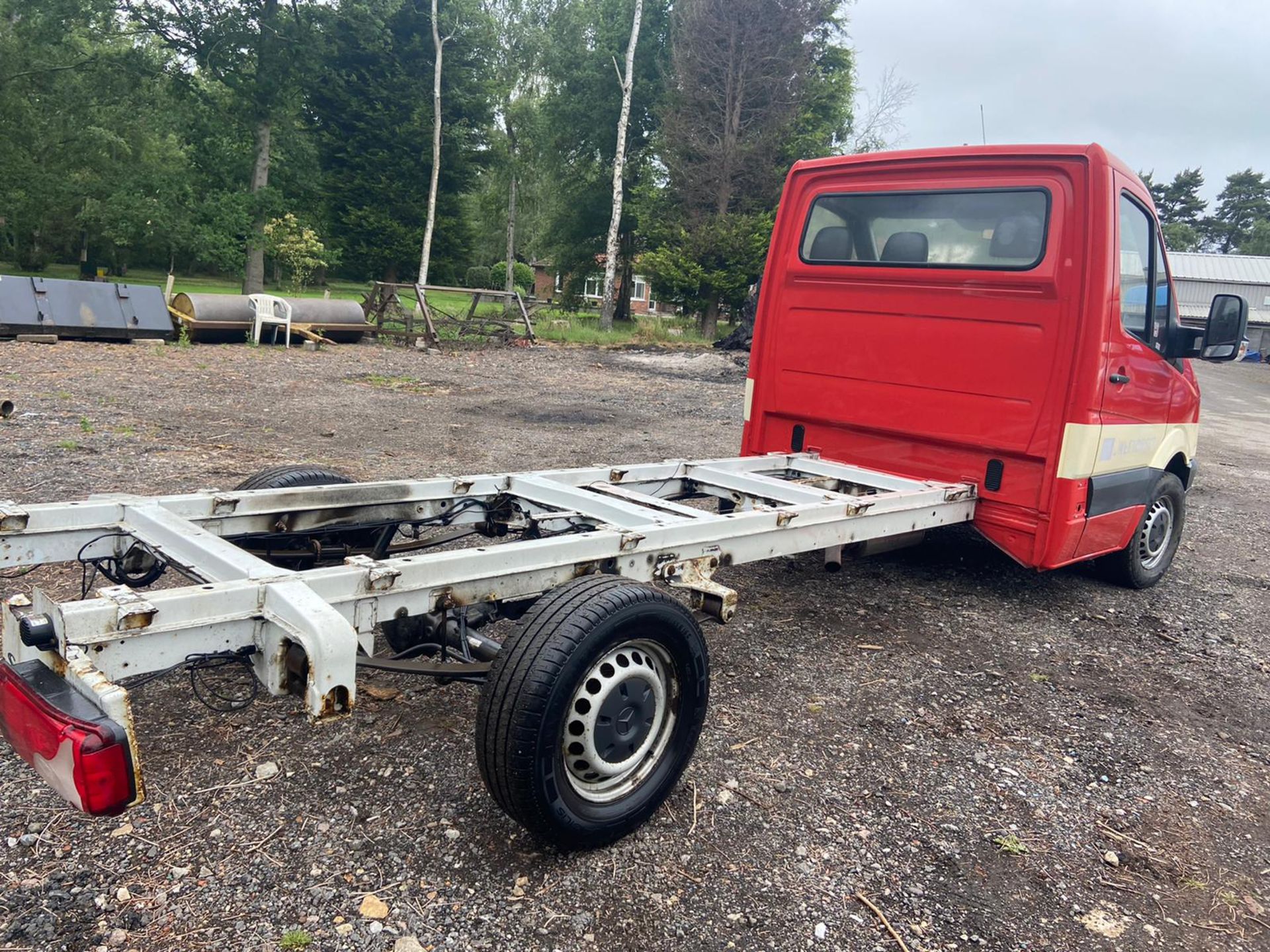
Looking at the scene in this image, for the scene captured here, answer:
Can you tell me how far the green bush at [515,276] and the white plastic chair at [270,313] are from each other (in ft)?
84.5

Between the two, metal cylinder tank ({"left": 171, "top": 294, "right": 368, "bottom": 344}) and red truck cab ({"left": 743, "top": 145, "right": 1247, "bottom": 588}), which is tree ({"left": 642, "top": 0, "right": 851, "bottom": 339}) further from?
red truck cab ({"left": 743, "top": 145, "right": 1247, "bottom": 588})

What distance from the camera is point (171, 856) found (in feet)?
8.21

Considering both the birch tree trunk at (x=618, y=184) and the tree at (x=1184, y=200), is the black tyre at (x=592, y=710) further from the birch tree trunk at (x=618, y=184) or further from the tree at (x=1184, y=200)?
the tree at (x=1184, y=200)

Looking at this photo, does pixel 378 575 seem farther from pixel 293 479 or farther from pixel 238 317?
pixel 238 317

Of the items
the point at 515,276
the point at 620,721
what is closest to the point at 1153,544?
the point at 620,721

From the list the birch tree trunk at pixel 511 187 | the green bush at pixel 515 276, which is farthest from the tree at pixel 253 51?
the green bush at pixel 515 276

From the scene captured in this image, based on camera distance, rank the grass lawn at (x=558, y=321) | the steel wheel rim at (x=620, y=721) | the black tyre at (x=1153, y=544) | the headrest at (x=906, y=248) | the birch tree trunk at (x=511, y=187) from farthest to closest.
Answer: the birch tree trunk at (x=511, y=187) → the grass lawn at (x=558, y=321) → the black tyre at (x=1153, y=544) → the headrest at (x=906, y=248) → the steel wheel rim at (x=620, y=721)

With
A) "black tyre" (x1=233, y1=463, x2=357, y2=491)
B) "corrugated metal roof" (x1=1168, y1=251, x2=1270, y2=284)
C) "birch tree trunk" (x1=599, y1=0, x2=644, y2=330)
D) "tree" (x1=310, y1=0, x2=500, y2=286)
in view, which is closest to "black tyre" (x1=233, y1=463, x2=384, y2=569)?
"black tyre" (x1=233, y1=463, x2=357, y2=491)

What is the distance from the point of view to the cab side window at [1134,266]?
476 centimetres

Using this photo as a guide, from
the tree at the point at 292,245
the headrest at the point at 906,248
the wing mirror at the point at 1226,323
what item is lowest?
the wing mirror at the point at 1226,323

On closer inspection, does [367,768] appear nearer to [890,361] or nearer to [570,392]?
[890,361]

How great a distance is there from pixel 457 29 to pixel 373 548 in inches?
1304

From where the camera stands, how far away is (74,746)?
177 cm

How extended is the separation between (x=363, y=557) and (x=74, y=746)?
3.21ft
